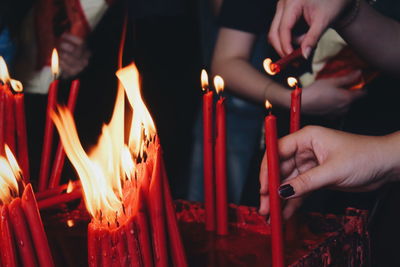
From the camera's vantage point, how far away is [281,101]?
1359 mm

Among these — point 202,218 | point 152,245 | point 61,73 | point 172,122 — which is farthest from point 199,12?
point 152,245

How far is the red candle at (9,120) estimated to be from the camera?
77 cm

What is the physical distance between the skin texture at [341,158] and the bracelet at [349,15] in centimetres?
35

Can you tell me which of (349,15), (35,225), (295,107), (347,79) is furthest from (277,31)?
(35,225)

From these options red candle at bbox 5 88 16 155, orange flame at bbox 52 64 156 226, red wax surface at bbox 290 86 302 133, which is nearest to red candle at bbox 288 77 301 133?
red wax surface at bbox 290 86 302 133

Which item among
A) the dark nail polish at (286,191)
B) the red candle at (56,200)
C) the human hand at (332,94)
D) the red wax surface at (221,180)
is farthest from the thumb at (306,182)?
the human hand at (332,94)

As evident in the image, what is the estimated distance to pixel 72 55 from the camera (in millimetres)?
1464

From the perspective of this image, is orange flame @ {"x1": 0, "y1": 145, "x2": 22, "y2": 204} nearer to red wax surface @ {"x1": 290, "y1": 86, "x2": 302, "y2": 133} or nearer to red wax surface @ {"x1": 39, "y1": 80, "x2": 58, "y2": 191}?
red wax surface @ {"x1": 39, "y1": 80, "x2": 58, "y2": 191}

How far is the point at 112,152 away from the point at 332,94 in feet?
2.50

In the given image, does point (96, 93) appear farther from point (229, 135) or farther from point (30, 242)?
point (30, 242)

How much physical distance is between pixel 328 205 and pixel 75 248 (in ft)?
2.49

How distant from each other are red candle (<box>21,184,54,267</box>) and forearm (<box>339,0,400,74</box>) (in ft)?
2.81

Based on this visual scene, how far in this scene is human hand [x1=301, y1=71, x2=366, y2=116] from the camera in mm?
1266

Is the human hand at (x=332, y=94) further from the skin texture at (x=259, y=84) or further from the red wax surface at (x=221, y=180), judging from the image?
the red wax surface at (x=221, y=180)
